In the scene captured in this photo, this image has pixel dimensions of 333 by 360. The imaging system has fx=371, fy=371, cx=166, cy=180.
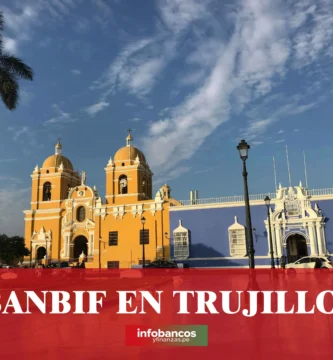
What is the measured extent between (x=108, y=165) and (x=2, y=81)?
62.5ft

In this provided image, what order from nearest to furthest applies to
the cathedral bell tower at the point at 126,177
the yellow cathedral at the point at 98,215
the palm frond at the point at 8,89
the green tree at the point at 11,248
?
the palm frond at the point at 8,89, the yellow cathedral at the point at 98,215, the green tree at the point at 11,248, the cathedral bell tower at the point at 126,177

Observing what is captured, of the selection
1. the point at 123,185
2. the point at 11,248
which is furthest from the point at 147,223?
the point at 11,248

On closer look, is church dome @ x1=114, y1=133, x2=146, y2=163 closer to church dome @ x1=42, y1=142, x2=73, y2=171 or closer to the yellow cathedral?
the yellow cathedral

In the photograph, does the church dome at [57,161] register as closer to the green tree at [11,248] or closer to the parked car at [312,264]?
the green tree at [11,248]

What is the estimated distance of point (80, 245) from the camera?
38438 mm

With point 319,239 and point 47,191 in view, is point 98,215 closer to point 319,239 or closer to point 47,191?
point 47,191

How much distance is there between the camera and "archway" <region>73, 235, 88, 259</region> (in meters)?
38.2

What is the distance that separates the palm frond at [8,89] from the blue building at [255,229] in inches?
624

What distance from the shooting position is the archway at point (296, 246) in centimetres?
2844

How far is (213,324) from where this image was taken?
25.6 feet

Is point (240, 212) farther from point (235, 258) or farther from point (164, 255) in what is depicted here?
point (164, 255)

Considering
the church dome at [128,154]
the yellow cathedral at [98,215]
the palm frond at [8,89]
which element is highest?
the church dome at [128,154]

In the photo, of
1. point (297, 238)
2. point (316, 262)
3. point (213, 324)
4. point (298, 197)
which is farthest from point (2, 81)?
point (297, 238)

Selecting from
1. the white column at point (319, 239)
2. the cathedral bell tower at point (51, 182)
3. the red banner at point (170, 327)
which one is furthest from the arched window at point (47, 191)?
the red banner at point (170, 327)
